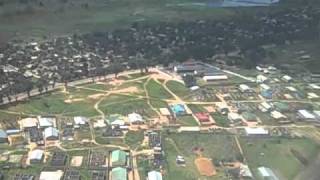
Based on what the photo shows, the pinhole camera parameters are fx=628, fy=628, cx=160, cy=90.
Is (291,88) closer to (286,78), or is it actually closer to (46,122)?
(286,78)

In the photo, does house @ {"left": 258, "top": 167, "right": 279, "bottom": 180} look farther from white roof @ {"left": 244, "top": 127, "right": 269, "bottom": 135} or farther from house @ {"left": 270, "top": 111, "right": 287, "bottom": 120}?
house @ {"left": 270, "top": 111, "right": 287, "bottom": 120}

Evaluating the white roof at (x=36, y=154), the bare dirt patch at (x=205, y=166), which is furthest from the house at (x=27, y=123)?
the bare dirt patch at (x=205, y=166)

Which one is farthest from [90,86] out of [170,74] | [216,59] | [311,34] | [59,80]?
[311,34]

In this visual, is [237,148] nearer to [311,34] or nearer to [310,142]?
[310,142]

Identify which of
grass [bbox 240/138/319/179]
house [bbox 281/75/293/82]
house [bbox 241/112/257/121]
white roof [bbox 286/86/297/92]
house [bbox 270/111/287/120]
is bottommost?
grass [bbox 240/138/319/179]

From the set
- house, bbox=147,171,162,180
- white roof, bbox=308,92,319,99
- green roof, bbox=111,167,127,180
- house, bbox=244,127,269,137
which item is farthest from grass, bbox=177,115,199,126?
white roof, bbox=308,92,319,99

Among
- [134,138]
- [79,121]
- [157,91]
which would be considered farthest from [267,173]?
[157,91]

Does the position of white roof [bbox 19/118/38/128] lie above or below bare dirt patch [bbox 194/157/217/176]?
above

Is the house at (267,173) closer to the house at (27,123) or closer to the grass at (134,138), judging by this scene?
the grass at (134,138)
